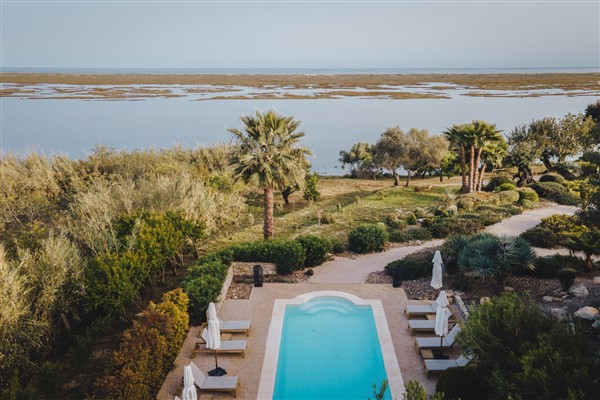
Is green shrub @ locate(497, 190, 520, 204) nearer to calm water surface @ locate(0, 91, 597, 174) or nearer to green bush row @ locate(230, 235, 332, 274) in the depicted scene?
green bush row @ locate(230, 235, 332, 274)

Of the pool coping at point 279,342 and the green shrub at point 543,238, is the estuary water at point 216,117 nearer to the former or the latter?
the green shrub at point 543,238

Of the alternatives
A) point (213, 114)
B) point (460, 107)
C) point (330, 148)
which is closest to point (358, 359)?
point (330, 148)

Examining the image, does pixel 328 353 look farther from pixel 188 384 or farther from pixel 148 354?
pixel 148 354

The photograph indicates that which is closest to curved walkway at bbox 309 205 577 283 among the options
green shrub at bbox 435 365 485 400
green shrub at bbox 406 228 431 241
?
green shrub at bbox 406 228 431 241

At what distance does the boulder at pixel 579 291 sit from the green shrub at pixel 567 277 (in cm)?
17

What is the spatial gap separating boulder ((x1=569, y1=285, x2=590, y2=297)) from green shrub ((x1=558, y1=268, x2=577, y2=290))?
6.5 inches

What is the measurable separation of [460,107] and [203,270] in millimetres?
62313

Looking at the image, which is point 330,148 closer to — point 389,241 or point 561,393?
point 389,241

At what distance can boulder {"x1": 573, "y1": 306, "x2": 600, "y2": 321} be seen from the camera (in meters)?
11.6

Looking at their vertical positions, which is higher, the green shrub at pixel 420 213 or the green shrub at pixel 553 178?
the green shrub at pixel 553 178

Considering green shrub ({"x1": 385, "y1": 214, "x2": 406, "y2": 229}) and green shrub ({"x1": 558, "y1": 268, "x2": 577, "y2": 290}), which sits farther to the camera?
green shrub ({"x1": 385, "y1": 214, "x2": 406, "y2": 229})

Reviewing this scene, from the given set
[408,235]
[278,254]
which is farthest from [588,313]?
[278,254]

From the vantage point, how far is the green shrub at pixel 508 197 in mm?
27156

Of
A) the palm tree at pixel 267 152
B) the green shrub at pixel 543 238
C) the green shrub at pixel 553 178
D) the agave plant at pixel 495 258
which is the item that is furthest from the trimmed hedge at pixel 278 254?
the green shrub at pixel 553 178
